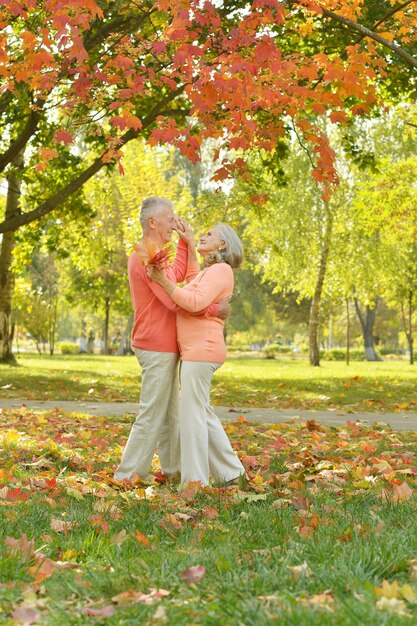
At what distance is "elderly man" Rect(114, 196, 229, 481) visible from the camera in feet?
18.1

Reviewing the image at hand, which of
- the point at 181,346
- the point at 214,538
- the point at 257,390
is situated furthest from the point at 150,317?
the point at 257,390

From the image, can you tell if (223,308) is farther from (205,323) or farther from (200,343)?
(200,343)

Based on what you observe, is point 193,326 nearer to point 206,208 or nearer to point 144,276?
point 144,276

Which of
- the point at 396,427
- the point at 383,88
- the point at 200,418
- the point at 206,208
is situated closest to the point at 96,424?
the point at 396,427

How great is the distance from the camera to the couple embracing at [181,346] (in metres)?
5.38

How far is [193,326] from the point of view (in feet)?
17.8

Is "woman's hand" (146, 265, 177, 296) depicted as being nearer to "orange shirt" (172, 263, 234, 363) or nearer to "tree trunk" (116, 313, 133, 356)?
"orange shirt" (172, 263, 234, 363)

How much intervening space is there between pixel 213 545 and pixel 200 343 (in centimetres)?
180

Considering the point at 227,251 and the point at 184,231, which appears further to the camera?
the point at 184,231

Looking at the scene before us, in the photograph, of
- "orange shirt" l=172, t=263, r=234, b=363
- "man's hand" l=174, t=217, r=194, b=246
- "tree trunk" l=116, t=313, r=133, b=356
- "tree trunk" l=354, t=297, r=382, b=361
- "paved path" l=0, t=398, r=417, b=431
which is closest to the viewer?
"orange shirt" l=172, t=263, r=234, b=363

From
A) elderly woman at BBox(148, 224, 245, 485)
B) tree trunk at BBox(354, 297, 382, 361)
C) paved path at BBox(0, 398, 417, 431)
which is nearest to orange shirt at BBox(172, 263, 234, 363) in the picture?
elderly woman at BBox(148, 224, 245, 485)

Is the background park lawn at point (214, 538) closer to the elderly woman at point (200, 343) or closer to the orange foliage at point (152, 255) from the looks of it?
the elderly woman at point (200, 343)

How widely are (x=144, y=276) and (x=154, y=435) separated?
1158 millimetres

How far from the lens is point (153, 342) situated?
5559 mm
